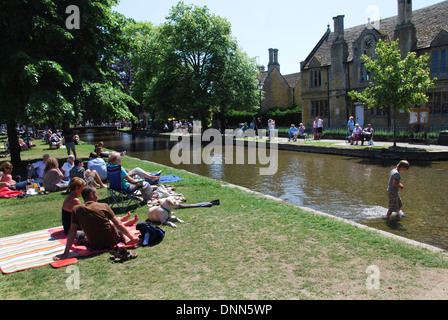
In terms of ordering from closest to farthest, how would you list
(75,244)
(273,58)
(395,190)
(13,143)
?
(75,244) → (395,190) → (13,143) → (273,58)

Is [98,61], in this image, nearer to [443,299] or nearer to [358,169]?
[358,169]

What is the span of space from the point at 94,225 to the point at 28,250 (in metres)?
1.36

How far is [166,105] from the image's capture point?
3959cm

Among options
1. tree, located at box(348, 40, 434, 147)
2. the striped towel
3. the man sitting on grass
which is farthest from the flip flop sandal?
tree, located at box(348, 40, 434, 147)

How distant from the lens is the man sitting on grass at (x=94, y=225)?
557cm

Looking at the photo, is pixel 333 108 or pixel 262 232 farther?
pixel 333 108

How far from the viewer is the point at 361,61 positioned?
35.1 metres

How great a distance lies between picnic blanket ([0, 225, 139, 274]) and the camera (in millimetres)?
5441

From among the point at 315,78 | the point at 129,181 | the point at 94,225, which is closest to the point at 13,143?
the point at 129,181

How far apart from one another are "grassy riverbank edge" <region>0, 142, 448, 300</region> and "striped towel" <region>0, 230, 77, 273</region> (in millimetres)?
297

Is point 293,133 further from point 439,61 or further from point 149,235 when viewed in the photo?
point 149,235

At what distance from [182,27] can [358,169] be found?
27605 millimetres
